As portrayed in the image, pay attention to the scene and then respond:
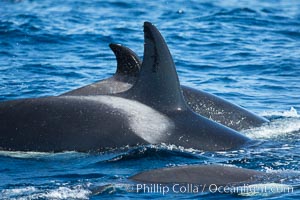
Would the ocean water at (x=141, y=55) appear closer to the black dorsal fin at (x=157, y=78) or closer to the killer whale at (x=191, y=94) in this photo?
→ the killer whale at (x=191, y=94)

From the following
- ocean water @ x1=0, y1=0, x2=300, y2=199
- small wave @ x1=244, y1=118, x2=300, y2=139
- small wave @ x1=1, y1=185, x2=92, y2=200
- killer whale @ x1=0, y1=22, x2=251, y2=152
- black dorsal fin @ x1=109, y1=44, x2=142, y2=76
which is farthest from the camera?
small wave @ x1=244, y1=118, x2=300, y2=139

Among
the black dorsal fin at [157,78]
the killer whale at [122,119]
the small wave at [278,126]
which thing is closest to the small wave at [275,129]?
the small wave at [278,126]

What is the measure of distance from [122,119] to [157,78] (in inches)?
30.7

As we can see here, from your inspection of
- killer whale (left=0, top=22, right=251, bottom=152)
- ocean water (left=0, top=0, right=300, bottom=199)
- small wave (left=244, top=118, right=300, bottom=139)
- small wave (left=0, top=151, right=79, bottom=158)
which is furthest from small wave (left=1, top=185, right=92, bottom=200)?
small wave (left=244, top=118, right=300, bottom=139)

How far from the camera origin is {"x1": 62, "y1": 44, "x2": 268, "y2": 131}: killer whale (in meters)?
13.3

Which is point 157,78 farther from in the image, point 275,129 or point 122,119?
point 275,129

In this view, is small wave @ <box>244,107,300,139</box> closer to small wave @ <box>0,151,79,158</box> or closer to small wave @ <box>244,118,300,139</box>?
small wave @ <box>244,118,300,139</box>

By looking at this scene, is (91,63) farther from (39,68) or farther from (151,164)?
(151,164)

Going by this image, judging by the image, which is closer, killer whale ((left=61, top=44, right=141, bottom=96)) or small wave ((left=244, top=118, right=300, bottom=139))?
killer whale ((left=61, top=44, right=141, bottom=96))

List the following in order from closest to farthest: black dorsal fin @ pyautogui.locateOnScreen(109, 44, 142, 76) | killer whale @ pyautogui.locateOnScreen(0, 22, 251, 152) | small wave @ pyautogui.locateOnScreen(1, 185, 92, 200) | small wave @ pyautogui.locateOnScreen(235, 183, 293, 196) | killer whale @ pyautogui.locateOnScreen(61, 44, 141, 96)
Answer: small wave @ pyautogui.locateOnScreen(1, 185, 92, 200) < small wave @ pyautogui.locateOnScreen(235, 183, 293, 196) < killer whale @ pyautogui.locateOnScreen(0, 22, 251, 152) < black dorsal fin @ pyautogui.locateOnScreen(109, 44, 142, 76) < killer whale @ pyautogui.locateOnScreen(61, 44, 141, 96)

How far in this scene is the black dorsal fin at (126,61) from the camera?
13070 millimetres

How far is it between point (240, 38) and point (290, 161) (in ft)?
55.1

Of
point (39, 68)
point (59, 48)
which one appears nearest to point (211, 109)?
point (39, 68)

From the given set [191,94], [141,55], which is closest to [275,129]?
[191,94]
